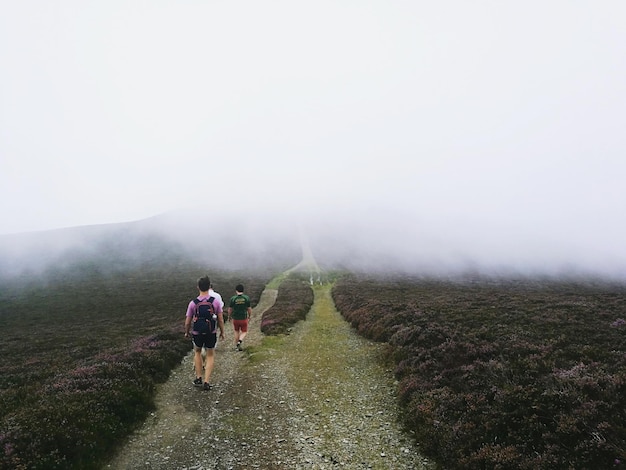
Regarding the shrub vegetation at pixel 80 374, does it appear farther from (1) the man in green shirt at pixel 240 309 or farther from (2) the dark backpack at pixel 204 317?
(1) the man in green shirt at pixel 240 309

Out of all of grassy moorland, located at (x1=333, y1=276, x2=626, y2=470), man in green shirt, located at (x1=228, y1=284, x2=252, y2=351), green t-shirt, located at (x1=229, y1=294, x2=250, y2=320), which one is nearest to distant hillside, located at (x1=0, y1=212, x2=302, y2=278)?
man in green shirt, located at (x1=228, y1=284, x2=252, y2=351)

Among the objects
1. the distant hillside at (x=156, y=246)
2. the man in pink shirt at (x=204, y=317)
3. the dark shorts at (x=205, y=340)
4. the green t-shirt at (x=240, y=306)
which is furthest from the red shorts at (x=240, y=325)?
the distant hillside at (x=156, y=246)

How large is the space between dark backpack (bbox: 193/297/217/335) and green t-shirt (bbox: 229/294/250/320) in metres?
4.91

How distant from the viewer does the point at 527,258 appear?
84.5 metres

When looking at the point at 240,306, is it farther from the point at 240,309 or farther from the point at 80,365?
the point at 80,365

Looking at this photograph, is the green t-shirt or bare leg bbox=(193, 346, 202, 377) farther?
the green t-shirt

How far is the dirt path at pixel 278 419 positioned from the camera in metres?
8.77

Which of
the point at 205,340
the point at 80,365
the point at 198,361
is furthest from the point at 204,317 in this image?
the point at 80,365

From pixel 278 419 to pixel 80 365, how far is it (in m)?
10.5

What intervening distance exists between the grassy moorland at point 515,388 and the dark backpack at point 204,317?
7109 mm

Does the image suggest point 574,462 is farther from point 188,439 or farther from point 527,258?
point 527,258

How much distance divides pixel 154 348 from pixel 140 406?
6.67m

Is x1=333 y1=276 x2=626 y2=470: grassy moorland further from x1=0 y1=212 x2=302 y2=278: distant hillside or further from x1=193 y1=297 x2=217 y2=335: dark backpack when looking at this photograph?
x1=0 y1=212 x2=302 y2=278: distant hillside

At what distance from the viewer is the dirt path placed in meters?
8.77
